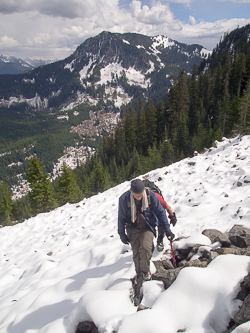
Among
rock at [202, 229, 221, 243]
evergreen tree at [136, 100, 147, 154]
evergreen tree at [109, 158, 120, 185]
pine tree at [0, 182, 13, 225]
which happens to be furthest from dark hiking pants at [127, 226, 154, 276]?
evergreen tree at [136, 100, 147, 154]

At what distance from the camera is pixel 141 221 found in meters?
4.51

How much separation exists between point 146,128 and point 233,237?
44.8 metres

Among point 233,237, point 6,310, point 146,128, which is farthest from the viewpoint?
point 146,128

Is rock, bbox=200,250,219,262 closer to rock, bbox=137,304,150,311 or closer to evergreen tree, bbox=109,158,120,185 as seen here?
rock, bbox=137,304,150,311

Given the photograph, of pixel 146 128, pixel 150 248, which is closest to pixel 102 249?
pixel 150 248

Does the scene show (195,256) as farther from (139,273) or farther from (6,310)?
(6,310)

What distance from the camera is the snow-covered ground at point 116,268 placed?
2887mm

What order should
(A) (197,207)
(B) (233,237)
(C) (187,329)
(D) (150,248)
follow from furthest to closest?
(A) (197,207), (B) (233,237), (D) (150,248), (C) (187,329)

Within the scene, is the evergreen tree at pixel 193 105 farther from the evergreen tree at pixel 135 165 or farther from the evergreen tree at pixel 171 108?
the evergreen tree at pixel 135 165

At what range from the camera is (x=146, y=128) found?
47.8 m

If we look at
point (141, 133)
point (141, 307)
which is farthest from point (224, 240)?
point (141, 133)

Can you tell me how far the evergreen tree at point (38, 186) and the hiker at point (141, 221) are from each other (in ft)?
77.0

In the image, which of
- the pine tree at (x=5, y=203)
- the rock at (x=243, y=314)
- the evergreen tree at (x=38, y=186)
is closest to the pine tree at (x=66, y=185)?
the evergreen tree at (x=38, y=186)

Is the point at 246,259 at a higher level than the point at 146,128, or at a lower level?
higher
